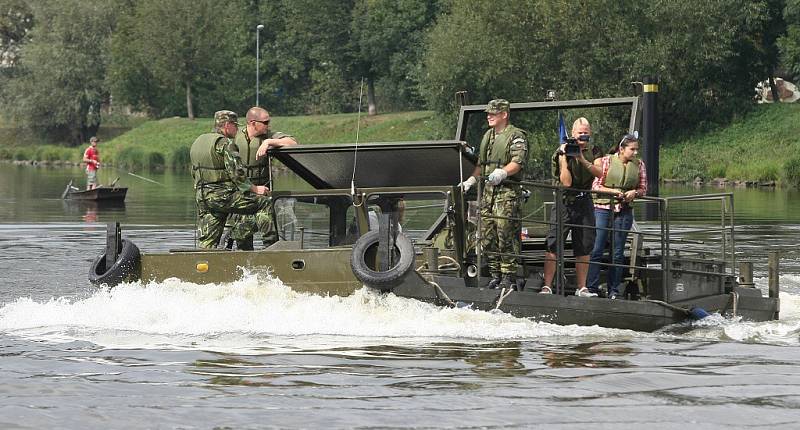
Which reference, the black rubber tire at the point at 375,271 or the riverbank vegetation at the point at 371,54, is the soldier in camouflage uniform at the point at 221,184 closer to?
the black rubber tire at the point at 375,271

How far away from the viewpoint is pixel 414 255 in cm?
1242

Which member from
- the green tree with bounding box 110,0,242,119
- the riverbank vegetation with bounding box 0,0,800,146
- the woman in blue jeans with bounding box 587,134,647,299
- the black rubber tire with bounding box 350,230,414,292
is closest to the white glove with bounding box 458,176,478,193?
the black rubber tire with bounding box 350,230,414,292

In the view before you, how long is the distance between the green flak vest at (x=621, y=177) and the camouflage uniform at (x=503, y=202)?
1.15 metres

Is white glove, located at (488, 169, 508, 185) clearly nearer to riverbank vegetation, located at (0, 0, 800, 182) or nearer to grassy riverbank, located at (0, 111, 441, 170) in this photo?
riverbank vegetation, located at (0, 0, 800, 182)

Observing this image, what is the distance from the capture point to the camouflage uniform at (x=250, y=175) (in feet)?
46.2

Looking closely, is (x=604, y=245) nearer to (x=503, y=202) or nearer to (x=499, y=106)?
(x=503, y=202)

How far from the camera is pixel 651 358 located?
1187 centimetres

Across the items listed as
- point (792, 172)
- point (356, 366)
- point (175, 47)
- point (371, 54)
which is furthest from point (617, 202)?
point (175, 47)

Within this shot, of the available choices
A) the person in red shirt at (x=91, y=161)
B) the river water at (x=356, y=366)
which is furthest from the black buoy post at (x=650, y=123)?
the person in red shirt at (x=91, y=161)

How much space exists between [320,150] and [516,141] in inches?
75.0

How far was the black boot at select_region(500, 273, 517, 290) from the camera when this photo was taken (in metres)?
12.9

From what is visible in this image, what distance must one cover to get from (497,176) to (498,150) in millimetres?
660

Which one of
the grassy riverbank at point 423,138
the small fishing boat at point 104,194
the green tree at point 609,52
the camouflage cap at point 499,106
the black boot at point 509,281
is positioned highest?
the green tree at point 609,52

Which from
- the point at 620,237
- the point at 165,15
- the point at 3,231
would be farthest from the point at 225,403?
the point at 165,15
